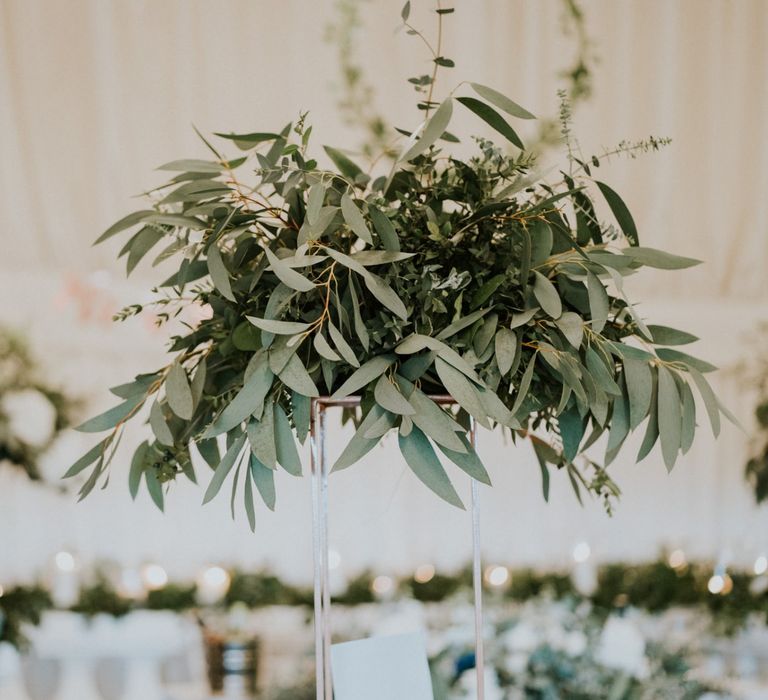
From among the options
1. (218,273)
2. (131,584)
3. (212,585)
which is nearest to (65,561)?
(131,584)

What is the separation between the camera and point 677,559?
210cm

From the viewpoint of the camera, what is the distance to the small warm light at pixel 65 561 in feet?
6.40

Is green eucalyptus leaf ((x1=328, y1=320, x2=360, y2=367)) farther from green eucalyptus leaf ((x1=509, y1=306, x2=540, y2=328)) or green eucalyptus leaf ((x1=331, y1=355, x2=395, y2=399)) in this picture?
green eucalyptus leaf ((x1=509, y1=306, x2=540, y2=328))

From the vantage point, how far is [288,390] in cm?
82

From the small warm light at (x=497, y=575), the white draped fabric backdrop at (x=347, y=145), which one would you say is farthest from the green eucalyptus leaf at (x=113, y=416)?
the small warm light at (x=497, y=575)

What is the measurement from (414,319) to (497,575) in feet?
4.43

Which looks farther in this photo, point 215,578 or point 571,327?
point 215,578

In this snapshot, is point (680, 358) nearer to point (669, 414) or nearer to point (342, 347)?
point (669, 414)

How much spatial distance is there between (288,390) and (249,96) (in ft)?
4.68

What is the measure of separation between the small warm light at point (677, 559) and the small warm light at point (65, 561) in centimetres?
134

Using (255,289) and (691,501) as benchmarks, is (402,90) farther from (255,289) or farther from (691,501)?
(255,289)

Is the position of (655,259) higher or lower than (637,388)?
higher

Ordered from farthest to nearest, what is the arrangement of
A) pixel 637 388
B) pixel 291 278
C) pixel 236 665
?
pixel 236 665, pixel 637 388, pixel 291 278

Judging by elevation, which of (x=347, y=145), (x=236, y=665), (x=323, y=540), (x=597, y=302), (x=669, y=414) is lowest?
(x=236, y=665)
